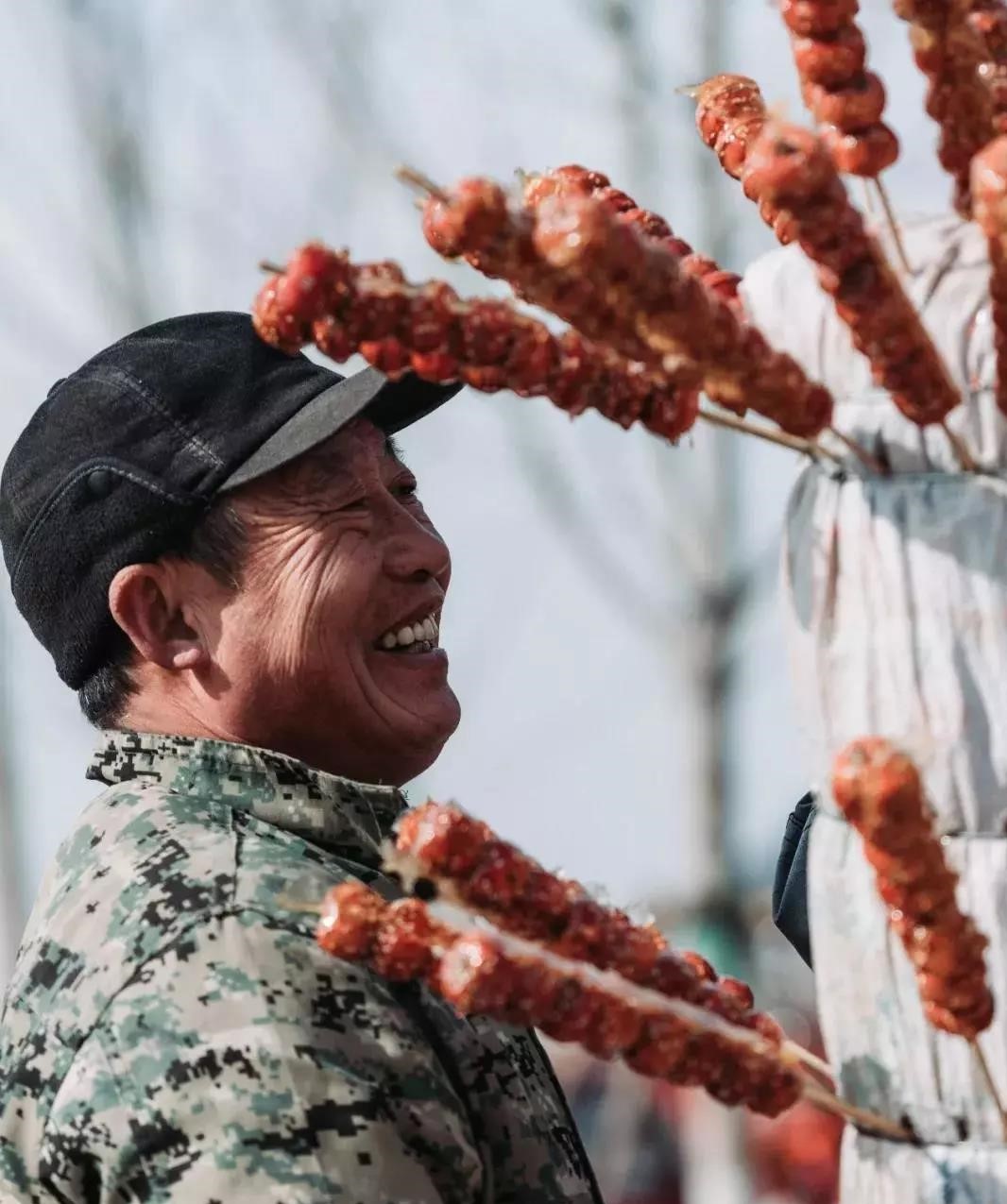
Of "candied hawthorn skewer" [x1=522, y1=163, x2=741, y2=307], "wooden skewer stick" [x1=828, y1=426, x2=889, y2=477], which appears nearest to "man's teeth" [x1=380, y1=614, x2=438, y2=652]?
"candied hawthorn skewer" [x1=522, y1=163, x2=741, y2=307]

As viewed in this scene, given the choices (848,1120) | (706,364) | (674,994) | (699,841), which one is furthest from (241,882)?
(699,841)

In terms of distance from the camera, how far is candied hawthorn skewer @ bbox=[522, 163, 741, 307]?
244 centimetres

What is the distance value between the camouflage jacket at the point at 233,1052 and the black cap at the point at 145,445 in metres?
0.37

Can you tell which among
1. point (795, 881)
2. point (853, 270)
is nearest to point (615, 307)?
point (853, 270)

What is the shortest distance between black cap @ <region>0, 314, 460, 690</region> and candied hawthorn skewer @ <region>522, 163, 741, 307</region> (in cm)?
52

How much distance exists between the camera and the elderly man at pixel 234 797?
246 cm

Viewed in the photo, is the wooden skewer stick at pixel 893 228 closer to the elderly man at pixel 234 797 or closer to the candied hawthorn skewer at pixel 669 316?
the candied hawthorn skewer at pixel 669 316

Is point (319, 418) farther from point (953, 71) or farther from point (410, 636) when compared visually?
point (953, 71)

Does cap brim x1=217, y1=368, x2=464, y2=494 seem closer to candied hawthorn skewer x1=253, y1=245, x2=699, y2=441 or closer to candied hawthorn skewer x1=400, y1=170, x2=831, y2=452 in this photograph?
candied hawthorn skewer x1=253, y1=245, x2=699, y2=441

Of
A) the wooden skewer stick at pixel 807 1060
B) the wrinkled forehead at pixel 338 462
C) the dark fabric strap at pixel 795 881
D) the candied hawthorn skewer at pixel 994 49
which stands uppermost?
the candied hawthorn skewer at pixel 994 49

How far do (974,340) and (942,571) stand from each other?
0.23 metres

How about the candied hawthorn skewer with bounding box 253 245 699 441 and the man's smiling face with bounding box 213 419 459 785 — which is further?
the man's smiling face with bounding box 213 419 459 785

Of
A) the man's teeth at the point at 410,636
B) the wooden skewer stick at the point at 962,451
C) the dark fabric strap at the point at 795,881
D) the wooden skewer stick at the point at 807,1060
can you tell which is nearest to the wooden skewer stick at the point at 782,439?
the wooden skewer stick at the point at 962,451

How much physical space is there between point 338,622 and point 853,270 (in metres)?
1.23
